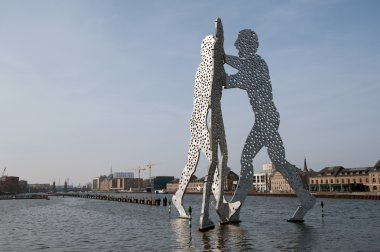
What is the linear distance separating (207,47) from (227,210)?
11.7m

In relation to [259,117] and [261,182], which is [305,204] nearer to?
[259,117]

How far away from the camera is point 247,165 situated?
2862cm

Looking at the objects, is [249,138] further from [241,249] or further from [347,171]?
[347,171]

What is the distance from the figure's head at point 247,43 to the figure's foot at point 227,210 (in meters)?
10.6

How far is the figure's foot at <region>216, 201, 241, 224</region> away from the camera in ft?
93.5

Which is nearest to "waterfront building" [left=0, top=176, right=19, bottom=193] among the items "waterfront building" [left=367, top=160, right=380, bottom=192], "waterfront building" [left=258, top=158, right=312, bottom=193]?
"waterfront building" [left=258, top=158, right=312, bottom=193]

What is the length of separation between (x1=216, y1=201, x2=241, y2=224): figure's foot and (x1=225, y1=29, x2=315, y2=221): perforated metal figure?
0.12 m

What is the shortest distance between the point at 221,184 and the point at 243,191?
2.40 m

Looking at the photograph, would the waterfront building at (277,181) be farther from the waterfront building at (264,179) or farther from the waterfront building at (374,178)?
the waterfront building at (374,178)

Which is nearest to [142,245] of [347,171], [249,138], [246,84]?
[249,138]

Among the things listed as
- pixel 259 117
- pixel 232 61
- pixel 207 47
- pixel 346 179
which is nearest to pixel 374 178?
pixel 346 179

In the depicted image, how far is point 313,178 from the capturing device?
12388 cm

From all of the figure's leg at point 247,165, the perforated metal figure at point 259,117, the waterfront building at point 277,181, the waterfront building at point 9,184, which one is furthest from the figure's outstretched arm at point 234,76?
the waterfront building at point 9,184

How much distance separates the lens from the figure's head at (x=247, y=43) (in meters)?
29.4
